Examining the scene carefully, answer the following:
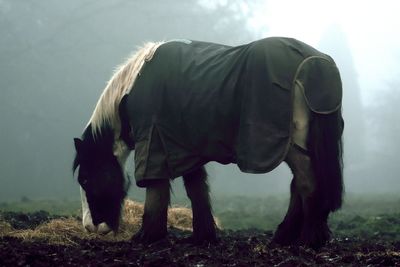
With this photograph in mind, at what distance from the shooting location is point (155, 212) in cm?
631

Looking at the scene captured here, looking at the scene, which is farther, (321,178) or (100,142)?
(100,142)

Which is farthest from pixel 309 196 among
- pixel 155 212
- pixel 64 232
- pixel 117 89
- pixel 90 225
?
pixel 64 232

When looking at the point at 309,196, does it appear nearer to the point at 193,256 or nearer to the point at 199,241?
the point at 193,256

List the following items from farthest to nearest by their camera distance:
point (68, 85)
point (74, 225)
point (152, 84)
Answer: point (68, 85) < point (74, 225) < point (152, 84)

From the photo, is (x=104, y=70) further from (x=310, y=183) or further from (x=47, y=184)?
(x=310, y=183)

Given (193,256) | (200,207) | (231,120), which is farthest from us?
(200,207)

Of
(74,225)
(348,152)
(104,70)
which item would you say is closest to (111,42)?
(104,70)

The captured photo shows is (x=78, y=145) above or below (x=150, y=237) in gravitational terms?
above

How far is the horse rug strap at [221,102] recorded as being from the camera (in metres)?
5.57

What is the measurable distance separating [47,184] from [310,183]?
39513 millimetres

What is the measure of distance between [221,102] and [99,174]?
2.12 m

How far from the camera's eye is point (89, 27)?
54625 millimetres

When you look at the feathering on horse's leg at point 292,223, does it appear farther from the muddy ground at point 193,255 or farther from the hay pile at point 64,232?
the hay pile at point 64,232

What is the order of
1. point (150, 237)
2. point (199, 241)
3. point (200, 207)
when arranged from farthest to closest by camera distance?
1. point (200, 207)
2. point (199, 241)
3. point (150, 237)
